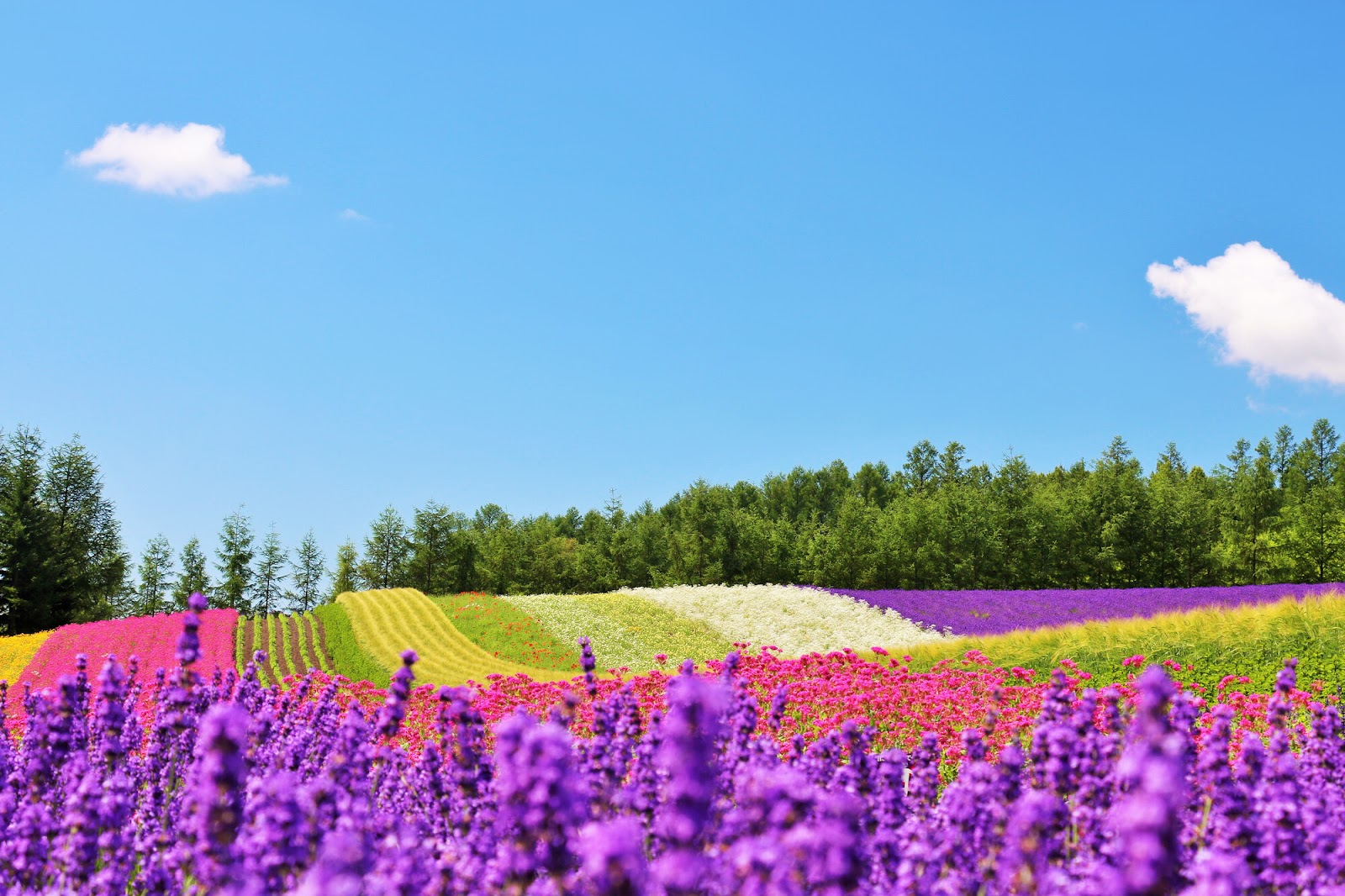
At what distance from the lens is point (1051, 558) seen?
54.2 m

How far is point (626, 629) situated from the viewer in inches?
1223

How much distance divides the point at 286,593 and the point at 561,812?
217ft

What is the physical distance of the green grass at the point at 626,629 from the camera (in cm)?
2795

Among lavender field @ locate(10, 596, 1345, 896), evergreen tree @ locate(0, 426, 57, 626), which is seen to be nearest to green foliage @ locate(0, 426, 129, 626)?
evergreen tree @ locate(0, 426, 57, 626)

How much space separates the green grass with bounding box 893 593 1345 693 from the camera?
16.5 metres

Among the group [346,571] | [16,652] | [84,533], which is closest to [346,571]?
[346,571]

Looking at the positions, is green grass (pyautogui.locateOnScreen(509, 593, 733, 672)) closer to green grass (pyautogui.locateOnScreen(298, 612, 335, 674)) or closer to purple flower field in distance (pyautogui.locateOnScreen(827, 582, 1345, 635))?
green grass (pyautogui.locateOnScreen(298, 612, 335, 674))

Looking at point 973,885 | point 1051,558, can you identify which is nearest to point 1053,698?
point 973,885

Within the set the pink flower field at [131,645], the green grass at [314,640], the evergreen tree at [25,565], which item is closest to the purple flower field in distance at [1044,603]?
the green grass at [314,640]

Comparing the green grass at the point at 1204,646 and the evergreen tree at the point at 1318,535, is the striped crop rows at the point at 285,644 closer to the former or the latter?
the green grass at the point at 1204,646

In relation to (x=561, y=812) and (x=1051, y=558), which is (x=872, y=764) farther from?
(x=1051, y=558)

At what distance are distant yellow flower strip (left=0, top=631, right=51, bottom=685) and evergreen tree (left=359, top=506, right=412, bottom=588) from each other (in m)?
26.2

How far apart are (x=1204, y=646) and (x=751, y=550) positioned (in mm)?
38456

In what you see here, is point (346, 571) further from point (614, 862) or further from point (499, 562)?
point (614, 862)
